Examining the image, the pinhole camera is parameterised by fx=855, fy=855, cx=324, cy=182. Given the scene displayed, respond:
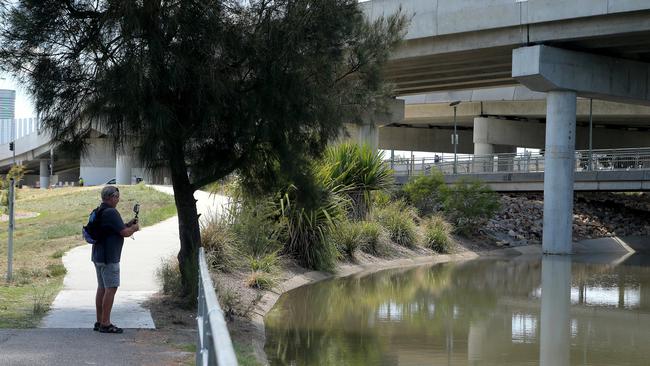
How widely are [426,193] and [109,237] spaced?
27.4 meters

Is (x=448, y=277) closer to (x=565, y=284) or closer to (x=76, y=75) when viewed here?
(x=565, y=284)

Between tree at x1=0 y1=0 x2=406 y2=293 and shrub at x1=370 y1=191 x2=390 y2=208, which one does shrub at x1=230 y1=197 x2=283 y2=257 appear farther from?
shrub at x1=370 y1=191 x2=390 y2=208

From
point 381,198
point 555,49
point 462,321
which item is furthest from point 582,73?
point 462,321

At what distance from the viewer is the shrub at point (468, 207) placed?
35469 mm

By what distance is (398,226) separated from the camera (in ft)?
96.5

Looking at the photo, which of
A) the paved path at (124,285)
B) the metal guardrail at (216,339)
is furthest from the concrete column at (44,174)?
the metal guardrail at (216,339)

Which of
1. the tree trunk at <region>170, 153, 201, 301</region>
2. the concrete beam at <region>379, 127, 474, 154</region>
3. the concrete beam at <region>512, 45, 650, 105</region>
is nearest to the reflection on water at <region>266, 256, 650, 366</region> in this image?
the tree trunk at <region>170, 153, 201, 301</region>

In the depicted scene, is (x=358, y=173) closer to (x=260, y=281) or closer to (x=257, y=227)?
(x=257, y=227)

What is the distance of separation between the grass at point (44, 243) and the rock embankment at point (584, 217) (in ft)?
50.2

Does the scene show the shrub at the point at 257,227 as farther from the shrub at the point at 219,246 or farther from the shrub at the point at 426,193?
the shrub at the point at 426,193

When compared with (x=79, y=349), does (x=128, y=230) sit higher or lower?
higher

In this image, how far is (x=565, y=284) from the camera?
75.2 feet

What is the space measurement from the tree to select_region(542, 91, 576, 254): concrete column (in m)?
21.7

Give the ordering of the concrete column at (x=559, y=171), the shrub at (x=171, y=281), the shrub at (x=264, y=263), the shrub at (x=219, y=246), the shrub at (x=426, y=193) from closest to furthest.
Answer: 1. the shrub at (x=171, y=281)
2. the shrub at (x=219, y=246)
3. the shrub at (x=264, y=263)
4. the concrete column at (x=559, y=171)
5. the shrub at (x=426, y=193)
